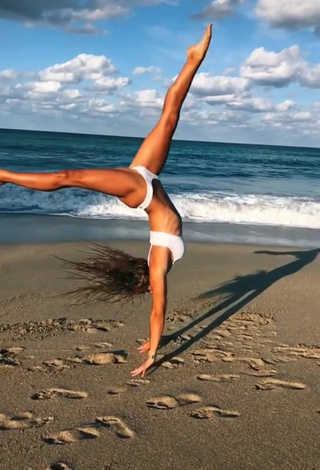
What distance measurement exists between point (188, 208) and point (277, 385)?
36.6 ft

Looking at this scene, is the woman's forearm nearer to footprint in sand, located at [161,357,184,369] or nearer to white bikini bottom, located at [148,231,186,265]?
footprint in sand, located at [161,357,184,369]

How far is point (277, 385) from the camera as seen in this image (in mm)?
4188

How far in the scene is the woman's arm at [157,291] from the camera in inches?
169

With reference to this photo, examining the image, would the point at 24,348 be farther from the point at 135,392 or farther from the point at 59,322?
the point at 135,392

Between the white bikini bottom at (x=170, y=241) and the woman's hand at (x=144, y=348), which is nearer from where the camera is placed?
the white bikini bottom at (x=170, y=241)

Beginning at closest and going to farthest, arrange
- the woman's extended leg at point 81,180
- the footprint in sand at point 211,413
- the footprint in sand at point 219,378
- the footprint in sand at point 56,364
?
the woman's extended leg at point 81,180, the footprint in sand at point 211,413, the footprint in sand at point 219,378, the footprint in sand at point 56,364

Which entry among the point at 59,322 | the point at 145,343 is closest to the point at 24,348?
the point at 59,322

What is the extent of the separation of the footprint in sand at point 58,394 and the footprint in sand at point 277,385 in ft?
4.65

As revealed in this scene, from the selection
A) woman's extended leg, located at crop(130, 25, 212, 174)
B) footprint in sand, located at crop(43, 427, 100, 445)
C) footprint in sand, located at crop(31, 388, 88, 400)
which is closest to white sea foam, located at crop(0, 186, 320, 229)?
woman's extended leg, located at crop(130, 25, 212, 174)

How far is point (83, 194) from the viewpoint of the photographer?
632 inches

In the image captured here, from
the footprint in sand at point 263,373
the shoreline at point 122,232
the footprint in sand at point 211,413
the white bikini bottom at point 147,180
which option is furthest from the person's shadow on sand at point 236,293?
the shoreline at point 122,232

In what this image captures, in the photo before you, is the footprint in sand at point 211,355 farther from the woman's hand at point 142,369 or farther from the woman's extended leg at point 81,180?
the woman's extended leg at point 81,180

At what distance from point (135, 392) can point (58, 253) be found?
4.83 meters

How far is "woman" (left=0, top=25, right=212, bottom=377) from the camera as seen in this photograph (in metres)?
3.99
